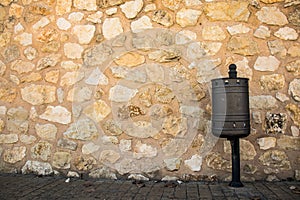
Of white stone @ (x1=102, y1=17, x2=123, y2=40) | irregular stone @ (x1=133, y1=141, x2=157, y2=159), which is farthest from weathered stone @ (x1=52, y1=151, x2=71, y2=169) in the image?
white stone @ (x1=102, y1=17, x2=123, y2=40)

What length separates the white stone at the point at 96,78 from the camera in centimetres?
348

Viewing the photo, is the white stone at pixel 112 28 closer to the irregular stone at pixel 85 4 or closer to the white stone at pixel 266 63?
the irregular stone at pixel 85 4

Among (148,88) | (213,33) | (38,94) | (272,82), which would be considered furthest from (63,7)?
(272,82)

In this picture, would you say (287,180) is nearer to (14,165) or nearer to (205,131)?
(205,131)

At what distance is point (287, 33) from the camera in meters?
3.29

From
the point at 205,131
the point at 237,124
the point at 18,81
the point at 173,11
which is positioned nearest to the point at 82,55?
the point at 18,81

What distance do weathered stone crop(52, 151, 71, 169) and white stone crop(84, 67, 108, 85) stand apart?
0.82 m

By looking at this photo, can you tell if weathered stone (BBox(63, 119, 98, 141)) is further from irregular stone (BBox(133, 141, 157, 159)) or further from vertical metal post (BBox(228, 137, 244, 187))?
vertical metal post (BBox(228, 137, 244, 187))

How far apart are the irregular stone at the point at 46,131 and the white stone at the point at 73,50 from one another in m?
0.80

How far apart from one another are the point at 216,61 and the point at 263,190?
1337 mm

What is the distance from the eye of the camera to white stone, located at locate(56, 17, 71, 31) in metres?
3.61

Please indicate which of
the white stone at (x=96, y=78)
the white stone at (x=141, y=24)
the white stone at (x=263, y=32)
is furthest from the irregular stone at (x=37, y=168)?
the white stone at (x=263, y=32)

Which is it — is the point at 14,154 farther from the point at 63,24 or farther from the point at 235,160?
the point at 235,160

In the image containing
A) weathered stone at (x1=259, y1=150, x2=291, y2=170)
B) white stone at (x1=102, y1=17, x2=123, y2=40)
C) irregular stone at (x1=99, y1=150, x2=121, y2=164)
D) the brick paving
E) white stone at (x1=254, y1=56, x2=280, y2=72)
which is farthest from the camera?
white stone at (x1=102, y1=17, x2=123, y2=40)
